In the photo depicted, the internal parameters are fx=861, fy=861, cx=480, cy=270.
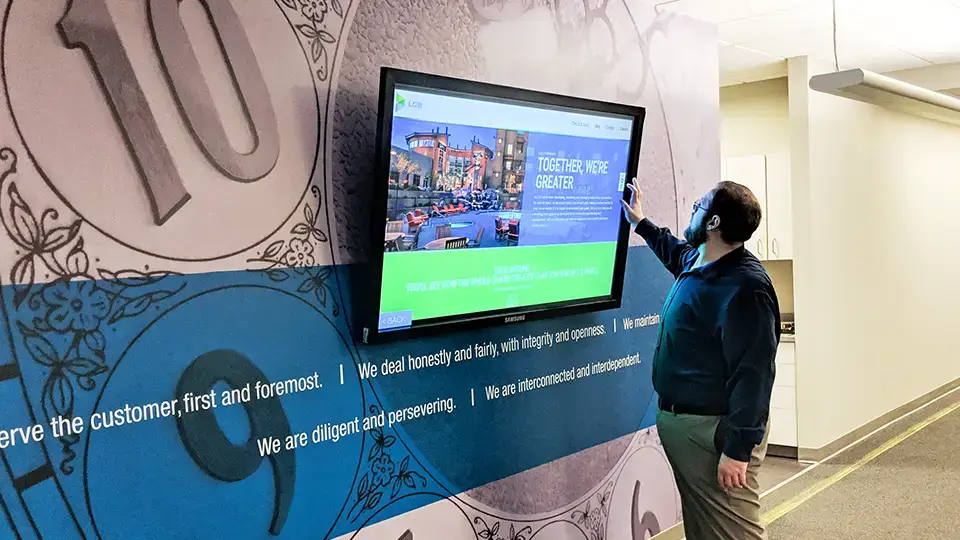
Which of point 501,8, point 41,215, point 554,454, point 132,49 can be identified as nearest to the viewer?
point 41,215

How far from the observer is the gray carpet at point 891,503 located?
14.6 feet

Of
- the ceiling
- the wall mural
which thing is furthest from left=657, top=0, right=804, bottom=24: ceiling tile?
the wall mural

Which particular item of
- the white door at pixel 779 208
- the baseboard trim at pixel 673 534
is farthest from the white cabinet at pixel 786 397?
the baseboard trim at pixel 673 534

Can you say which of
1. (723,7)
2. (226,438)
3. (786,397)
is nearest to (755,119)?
(786,397)

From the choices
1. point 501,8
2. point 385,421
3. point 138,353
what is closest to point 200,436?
point 138,353

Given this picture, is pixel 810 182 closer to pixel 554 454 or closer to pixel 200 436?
pixel 554 454

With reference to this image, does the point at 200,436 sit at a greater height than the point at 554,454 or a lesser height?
greater

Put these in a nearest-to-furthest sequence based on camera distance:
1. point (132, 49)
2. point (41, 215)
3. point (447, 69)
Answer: point (41, 215), point (132, 49), point (447, 69)

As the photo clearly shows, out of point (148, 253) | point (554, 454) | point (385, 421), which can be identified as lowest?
point (554, 454)

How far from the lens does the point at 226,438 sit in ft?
7.77

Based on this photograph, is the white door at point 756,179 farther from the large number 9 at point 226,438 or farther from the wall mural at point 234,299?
the large number 9 at point 226,438

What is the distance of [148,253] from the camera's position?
2.20 m

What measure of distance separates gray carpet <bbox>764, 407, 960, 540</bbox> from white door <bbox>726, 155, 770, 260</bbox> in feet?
5.15

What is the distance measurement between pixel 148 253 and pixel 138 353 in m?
0.25
